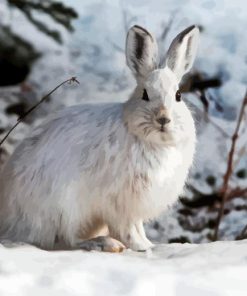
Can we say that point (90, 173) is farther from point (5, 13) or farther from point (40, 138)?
point (5, 13)

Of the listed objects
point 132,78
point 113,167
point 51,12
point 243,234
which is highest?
point 51,12

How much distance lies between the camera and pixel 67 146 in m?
1.15

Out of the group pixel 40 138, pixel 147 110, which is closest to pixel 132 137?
pixel 147 110

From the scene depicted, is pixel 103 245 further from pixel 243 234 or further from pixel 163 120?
pixel 243 234

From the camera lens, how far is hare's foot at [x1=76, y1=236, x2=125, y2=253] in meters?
1.10

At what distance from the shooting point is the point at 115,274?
950mm

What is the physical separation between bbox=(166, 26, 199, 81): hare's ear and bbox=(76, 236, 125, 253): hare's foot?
0.98ft

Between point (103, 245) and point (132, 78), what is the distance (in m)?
0.37

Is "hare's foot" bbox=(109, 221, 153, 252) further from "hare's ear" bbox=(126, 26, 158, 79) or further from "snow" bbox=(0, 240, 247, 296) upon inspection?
"hare's ear" bbox=(126, 26, 158, 79)

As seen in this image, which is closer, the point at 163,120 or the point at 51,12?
the point at 163,120

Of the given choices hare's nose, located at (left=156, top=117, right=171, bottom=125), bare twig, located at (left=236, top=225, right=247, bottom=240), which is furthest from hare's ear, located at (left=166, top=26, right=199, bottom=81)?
bare twig, located at (left=236, top=225, right=247, bottom=240)

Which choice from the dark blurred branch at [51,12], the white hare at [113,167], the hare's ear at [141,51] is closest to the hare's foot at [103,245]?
the white hare at [113,167]

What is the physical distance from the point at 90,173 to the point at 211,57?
0.39 m

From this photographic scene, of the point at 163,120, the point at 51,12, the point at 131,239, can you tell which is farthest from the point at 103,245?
the point at 51,12
